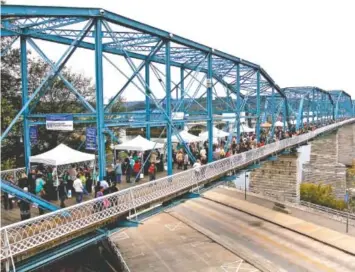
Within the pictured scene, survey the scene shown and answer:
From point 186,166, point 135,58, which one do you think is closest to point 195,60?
point 135,58

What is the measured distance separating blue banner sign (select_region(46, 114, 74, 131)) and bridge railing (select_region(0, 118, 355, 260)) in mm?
3939

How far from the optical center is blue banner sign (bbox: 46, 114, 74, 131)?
14.4m

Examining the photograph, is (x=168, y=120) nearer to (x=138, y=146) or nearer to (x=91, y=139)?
(x=138, y=146)

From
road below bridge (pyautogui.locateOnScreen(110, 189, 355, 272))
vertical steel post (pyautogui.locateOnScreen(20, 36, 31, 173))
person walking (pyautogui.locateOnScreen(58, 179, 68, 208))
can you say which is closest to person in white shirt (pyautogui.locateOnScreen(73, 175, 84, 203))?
person walking (pyautogui.locateOnScreen(58, 179, 68, 208))

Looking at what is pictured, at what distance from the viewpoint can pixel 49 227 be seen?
10.3 metres

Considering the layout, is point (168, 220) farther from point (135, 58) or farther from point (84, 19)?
point (84, 19)

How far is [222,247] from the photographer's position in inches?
888

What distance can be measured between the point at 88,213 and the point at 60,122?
5098 millimetres

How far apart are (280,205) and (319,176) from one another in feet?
104

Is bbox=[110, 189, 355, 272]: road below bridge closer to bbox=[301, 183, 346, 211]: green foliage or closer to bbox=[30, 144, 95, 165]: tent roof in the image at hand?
bbox=[30, 144, 95, 165]: tent roof

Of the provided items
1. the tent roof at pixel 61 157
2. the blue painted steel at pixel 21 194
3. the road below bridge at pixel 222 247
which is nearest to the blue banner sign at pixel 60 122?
the tent roof at pixel 61 157

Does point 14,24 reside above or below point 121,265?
above

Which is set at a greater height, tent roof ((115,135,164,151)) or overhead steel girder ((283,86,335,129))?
overhead steel girder ((283,86,335,129))

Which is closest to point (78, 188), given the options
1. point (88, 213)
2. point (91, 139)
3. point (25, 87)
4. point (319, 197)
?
point (91, 139)
